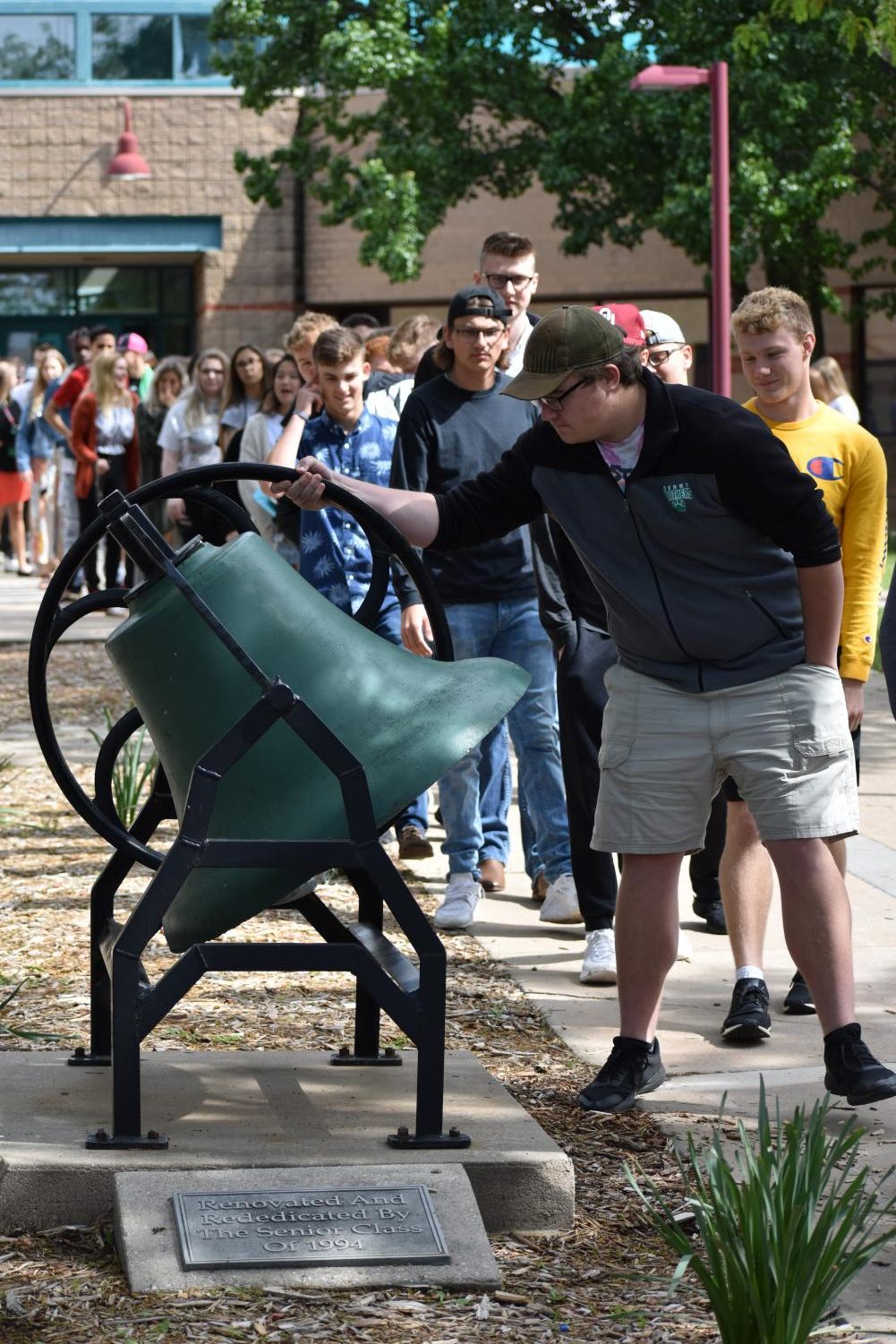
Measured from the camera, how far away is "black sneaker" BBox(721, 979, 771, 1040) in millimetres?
4793

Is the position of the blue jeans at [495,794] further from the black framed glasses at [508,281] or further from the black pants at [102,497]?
the black pants at [102,497]

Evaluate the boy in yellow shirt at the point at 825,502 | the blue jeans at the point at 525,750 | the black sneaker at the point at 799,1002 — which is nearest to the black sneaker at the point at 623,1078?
the boy in yellow shirt at the point at 825,502

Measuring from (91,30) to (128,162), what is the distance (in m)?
3.68

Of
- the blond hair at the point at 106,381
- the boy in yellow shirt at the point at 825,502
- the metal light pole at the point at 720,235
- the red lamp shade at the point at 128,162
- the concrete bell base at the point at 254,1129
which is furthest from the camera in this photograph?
the red lamp shade at the point at 128,162

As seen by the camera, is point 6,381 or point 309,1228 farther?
point 6,381

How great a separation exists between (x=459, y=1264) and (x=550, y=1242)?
338 millimetres

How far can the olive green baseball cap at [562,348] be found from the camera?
12.9ft

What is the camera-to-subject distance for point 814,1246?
2.85m

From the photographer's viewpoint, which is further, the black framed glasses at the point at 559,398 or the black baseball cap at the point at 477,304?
the black baseball cap at the point at 477,304

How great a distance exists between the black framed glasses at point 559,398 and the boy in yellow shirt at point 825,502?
1.08m

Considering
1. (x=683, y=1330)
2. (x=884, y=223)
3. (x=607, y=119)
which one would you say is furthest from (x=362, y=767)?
(x=884, y=223)

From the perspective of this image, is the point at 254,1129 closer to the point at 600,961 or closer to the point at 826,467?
the point at 600,961

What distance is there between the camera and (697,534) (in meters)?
4.04

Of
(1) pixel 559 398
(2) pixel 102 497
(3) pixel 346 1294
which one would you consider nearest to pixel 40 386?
(2) pixel 102 497
